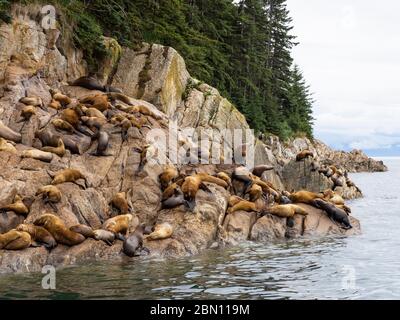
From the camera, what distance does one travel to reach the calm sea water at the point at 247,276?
32.7 feet

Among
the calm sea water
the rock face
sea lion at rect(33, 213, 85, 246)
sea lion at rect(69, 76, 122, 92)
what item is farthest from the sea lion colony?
sea lion at rect(69, 76, 122, 92)

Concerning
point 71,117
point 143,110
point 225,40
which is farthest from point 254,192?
point 225,40

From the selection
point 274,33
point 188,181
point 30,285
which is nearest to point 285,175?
point 188,181

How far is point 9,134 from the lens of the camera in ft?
55.5

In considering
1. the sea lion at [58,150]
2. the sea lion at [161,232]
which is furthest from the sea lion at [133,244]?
the sea lion at [58,150]

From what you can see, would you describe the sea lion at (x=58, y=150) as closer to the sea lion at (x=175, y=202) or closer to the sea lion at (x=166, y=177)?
the sea lion at (x=166, y=177)

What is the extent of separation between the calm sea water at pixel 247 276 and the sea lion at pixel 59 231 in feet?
3.44

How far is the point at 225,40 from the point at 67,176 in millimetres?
37574

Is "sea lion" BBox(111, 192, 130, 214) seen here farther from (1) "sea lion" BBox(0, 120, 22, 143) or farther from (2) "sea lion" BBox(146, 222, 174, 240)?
(1) "sea lion" BBox(0, 120, 22, 143)

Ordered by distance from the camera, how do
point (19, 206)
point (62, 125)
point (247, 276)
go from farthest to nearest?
point (62, 125) < point (19, 206) < point (247, 276)

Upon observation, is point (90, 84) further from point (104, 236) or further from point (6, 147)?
point (104, 236)

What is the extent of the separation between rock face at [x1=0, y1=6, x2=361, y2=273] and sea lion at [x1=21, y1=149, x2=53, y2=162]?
0.56 ft

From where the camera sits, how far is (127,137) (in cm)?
1819

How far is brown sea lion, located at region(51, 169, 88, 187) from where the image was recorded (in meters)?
14.9
